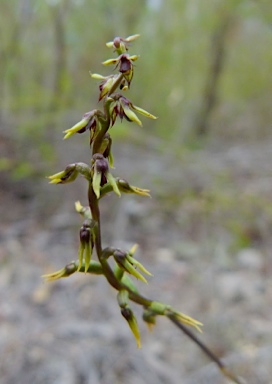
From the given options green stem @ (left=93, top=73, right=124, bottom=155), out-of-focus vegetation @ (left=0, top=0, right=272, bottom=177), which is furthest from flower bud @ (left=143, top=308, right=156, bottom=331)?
out-of-focus vegetation @ (left=0, top=0, right=272, bottom=177)

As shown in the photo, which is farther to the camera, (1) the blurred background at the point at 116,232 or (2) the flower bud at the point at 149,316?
(1) the blurred background at the point at 116,232

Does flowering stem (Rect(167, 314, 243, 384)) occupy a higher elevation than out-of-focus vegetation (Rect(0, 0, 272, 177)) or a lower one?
lower

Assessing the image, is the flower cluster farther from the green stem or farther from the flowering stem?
the flowering stem

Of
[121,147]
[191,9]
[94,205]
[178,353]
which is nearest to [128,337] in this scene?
[178,353]

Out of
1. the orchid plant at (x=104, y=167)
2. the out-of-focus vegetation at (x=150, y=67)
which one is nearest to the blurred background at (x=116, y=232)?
the out-of-focus vegetation at (x=150, y=67)

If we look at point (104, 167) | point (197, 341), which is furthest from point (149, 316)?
point (104, 167)

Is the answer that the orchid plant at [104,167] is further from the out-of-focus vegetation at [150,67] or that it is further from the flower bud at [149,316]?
the out-of-focus vegetation at [150,67]
